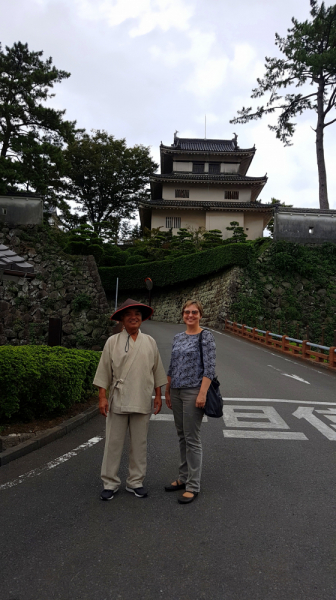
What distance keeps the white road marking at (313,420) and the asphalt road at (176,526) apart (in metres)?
0.08

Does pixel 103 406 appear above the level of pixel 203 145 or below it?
below

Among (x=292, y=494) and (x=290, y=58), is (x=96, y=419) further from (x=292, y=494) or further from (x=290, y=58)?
(x=290, y=58)

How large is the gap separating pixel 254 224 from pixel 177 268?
37.3ft

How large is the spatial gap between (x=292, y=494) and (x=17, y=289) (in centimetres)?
2022

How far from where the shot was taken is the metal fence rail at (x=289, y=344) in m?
14.4

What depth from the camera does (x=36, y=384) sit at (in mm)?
5879

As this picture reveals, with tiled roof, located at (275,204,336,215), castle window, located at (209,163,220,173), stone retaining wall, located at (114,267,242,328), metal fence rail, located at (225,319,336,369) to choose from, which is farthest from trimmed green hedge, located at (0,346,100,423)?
castle window, located at (209,163,220,173)

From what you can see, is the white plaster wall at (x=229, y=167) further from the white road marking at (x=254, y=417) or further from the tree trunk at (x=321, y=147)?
the white road marking at (x=254, y=417)

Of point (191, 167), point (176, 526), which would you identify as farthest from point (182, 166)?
point (176, 526)

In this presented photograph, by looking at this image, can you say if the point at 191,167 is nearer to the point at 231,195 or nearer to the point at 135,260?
the point at 231,195

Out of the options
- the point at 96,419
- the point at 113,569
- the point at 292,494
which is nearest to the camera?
the point at 113,569

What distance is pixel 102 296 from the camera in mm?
Result: 23469

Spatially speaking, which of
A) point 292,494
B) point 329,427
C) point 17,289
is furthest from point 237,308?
point 292,494

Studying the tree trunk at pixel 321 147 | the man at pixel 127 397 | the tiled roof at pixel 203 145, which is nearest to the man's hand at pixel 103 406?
the man at pixel 127 397
